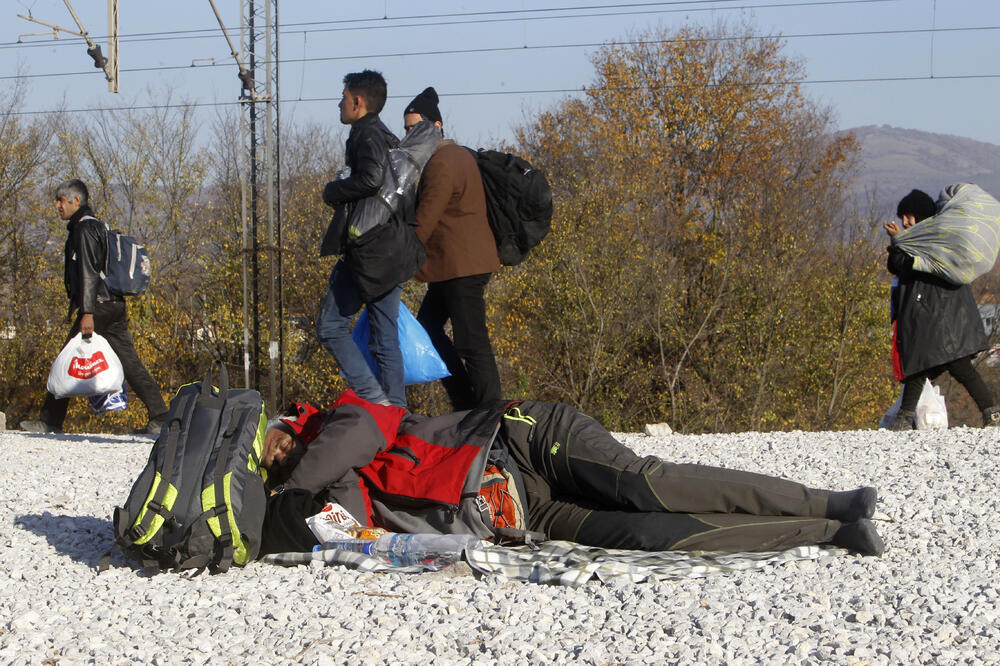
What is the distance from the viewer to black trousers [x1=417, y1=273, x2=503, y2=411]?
5.39m

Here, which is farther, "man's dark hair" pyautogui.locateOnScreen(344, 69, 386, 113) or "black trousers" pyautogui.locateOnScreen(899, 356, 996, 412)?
"black trousers" pyautogui.locateOnScreen(899, 356, 996, 412)

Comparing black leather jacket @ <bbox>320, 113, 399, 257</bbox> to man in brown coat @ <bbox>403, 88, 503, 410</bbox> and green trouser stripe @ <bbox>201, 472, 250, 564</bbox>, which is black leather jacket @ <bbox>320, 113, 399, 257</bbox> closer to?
man in brown coat @ <bbox>403, 88, 503, 410</bbox>

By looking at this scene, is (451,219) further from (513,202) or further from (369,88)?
(369,88)

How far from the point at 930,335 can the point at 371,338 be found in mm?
4256

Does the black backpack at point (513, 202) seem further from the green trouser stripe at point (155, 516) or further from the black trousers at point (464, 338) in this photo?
the green trouser stripe at point (155, 516)

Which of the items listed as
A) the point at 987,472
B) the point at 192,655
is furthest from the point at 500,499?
the point at 987,472

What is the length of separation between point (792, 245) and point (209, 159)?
16.8 metres

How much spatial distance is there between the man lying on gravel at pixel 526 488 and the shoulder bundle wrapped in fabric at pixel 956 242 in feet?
13.1

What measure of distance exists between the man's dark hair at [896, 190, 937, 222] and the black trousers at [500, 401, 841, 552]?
15.2 ft

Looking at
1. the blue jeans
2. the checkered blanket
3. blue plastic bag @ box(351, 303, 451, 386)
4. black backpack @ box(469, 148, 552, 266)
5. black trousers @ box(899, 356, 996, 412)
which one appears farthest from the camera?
black trousers @ box(899, 356, 996, 412)

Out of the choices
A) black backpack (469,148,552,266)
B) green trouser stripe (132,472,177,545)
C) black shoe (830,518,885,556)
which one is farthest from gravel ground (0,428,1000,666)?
black backpack (469,148,552,266)

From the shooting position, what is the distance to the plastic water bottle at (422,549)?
11.0ft

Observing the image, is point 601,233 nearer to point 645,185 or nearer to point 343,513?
point 645,185

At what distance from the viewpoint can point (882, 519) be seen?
411 centimetres
